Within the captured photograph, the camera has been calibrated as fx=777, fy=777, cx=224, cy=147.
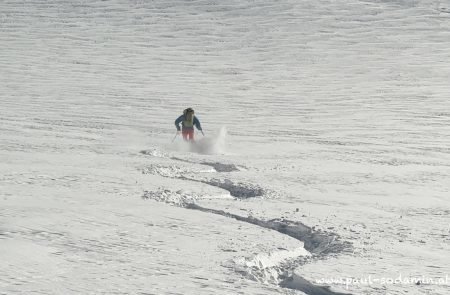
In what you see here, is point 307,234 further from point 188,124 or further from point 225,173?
point 188,124

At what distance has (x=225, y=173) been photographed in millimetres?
11711

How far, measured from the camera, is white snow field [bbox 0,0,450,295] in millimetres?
6129

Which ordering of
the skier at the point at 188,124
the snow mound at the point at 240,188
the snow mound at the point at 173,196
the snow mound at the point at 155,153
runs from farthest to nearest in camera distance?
the skier at the point at 188,124, the snow mound at the point at 155,153, the snow mound at the point at 240,188, the snow mound at the point at 173,196

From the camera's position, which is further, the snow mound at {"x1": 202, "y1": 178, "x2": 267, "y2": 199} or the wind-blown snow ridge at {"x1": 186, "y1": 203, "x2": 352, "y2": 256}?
the snow mound at {"x1": 202, "y1": 178, "x2": 267, "y2": 199}

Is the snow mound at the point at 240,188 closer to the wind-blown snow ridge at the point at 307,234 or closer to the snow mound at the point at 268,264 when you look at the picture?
the wind-blown snow ridge at the point at 307,234

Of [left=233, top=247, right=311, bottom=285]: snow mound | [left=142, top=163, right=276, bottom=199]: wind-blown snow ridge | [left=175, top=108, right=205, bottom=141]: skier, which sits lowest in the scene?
[left=233, top=247, right=311, bottom=285]: snow mound

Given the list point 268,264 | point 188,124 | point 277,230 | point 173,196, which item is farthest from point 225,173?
point 188,124

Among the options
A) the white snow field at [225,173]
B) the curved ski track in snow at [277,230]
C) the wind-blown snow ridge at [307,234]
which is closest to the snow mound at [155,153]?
the white snow field at [225,173]

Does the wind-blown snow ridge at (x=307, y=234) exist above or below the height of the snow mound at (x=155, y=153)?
below

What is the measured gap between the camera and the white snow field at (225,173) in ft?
20.1

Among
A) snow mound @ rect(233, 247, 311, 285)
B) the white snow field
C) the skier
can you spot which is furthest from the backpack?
snow mound @ rect(233, 247, 311, 285)

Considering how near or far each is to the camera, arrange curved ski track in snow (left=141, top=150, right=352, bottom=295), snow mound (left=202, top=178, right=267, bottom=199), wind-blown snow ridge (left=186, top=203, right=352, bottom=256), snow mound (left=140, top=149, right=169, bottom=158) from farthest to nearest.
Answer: snow mound (left=140, top=149, right=169, bottom=158), snow mound (left=202, top=178, right=267, bottom=199), wind-blown snow ridge (left=186, top=203, right=352, bottom=256), curved ski track in snow (left=141, top=150, right=352, bottom=295)

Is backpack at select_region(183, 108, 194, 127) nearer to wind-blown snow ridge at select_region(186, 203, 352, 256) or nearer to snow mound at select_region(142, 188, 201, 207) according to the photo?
snow mound at select_region(142, 188, 201, 207)

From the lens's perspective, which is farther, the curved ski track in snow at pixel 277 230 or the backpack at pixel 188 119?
the backpack at pixel 188 119
